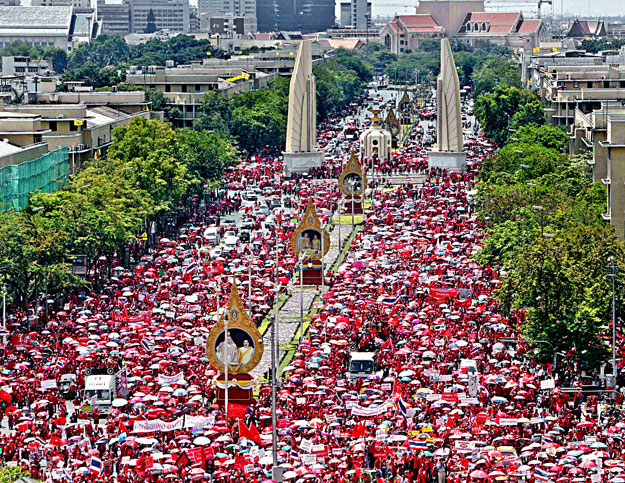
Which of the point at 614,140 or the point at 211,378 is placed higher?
the point at 614,140

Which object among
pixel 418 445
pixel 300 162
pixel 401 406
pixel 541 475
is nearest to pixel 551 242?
pixel 401 406

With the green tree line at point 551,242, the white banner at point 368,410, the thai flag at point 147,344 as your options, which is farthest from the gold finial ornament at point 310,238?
the white banner at point 368,410

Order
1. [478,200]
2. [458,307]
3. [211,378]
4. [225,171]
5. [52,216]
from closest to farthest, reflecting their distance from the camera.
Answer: [211,378] < [458,307] < [52,216] < [478,200] < [225,171]

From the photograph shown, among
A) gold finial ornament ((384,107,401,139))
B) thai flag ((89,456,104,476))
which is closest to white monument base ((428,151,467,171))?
gold finial ornament ((384,107,401,139))

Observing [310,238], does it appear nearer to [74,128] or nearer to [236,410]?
[236,410]

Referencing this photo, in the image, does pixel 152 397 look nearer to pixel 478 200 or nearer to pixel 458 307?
pixel 458 307

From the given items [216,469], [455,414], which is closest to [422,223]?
[455,414]

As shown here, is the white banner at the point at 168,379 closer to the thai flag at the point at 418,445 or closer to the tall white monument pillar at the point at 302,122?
the thai flag at the point at 418,445
